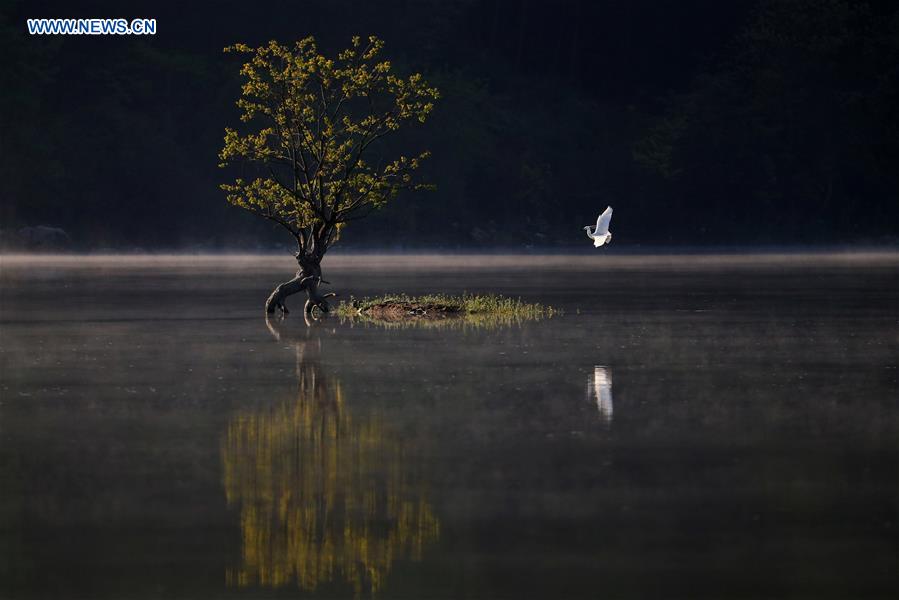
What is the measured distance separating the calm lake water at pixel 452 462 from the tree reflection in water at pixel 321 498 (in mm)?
39

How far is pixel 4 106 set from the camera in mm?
116000

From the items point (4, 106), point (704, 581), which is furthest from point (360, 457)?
point (4, 106)

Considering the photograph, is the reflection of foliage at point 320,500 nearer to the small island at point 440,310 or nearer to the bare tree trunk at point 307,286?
the small island at point 440,310

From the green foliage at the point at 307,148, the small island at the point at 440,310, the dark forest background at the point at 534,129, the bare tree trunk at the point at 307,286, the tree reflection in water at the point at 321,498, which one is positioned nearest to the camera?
the tree reflection in water at the point at 321,498

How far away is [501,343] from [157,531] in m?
19.5

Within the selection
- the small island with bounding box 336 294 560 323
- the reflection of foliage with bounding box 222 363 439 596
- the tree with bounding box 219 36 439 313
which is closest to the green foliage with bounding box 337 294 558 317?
the small island with bounding box 336 294 560 323

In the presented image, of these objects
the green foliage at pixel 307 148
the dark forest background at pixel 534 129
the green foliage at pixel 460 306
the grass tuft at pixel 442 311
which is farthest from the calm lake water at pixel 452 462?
the dark forest background at pixel 534 129

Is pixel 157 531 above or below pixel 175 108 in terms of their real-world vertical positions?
below

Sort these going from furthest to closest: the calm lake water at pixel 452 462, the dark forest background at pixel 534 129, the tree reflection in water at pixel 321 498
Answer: the dark forest background at pixel 534 129 → the tree reflection in water at pixel 321 498 → the calm lake water at pixel 452 462

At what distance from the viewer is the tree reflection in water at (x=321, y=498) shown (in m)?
11.9

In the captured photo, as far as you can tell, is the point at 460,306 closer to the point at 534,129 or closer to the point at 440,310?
the point at 440,310

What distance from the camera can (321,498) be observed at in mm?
14469

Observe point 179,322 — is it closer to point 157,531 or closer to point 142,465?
point 142,465

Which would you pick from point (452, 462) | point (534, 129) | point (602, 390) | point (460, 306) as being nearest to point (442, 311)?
point (460, 306)
